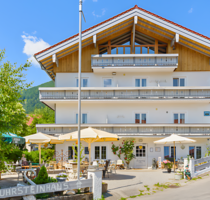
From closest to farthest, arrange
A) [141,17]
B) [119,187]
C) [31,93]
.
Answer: [119,187]
[141,17]
[31,93]

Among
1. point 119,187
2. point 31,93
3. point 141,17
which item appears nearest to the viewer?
point 119,187

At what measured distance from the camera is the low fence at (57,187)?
8766mm

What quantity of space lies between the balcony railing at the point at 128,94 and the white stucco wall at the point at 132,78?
150cm

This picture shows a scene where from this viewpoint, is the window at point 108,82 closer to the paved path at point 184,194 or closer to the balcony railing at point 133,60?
the balcony railing at point 133,60

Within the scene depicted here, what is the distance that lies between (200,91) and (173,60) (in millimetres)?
3938

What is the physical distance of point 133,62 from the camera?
82.9 ft

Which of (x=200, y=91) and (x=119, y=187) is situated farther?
(x=200, y=91)

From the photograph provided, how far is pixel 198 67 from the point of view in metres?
26.1

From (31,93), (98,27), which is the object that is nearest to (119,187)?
(98,27)

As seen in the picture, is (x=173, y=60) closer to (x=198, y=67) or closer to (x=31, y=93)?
(x=198, y=67)

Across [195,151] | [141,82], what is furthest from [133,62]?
[195,151]

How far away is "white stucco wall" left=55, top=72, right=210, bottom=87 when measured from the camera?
85.6 ft

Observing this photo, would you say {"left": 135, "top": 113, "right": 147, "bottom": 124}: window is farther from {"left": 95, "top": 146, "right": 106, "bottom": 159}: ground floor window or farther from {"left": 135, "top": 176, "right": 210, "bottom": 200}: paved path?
{"left": 135, "top": 176, "right": 210, "bottom": 200}: paved path

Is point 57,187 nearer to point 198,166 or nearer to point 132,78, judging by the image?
point 198,166
